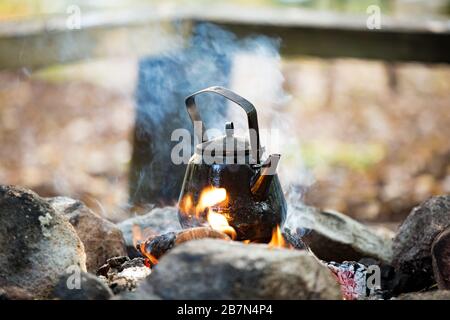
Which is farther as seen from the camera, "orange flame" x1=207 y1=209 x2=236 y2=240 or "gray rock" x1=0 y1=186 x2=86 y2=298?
"orange flame" x1=207 y1=209 x2=236 y2=240

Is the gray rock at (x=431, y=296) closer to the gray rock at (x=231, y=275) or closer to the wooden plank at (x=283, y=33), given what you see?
the gray rock at (x=231, y=275)

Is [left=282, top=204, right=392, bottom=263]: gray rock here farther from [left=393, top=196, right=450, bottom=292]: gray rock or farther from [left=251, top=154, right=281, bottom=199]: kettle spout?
[left=251, top=154, right=281, bottom=199]: kettle spout

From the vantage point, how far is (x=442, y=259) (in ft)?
9.53

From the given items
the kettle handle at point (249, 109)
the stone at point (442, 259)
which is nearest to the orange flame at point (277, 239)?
the kettle handle at point (249, 109)

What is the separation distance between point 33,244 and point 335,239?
1710 millimetres

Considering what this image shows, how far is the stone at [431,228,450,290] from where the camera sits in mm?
2891

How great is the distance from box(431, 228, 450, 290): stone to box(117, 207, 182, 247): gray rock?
58.0 inches

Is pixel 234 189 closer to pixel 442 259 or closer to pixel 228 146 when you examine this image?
pixel 228 146

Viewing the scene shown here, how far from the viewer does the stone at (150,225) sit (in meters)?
3.73

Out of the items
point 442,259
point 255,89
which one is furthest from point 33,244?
point 255,89

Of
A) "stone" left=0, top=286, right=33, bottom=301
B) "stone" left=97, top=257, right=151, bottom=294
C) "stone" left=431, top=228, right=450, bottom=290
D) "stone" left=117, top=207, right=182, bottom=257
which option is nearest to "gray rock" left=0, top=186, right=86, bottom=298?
"stone" left=0, top=286, right=33, bottom=301

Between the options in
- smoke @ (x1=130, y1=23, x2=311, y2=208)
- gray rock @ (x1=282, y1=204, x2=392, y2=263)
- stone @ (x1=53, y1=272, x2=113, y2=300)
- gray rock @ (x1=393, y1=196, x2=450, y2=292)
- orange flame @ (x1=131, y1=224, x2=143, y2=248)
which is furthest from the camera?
smoke @ (x1=130, y1=23, x2=311, y2=208)

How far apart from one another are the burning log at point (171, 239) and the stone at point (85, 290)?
41cm

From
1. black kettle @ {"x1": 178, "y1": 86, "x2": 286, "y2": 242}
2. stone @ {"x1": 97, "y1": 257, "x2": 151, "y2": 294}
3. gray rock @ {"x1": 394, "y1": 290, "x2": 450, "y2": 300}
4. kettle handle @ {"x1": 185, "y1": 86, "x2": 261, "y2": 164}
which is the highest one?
kettle handle @ {"x1": 185, "y1": 86, "x2": 261, "y2": 164}
